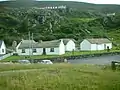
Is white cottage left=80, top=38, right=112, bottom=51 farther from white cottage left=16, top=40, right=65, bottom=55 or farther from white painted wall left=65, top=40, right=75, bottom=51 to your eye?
white cottage left=16, top=40, right=65, bottom=55

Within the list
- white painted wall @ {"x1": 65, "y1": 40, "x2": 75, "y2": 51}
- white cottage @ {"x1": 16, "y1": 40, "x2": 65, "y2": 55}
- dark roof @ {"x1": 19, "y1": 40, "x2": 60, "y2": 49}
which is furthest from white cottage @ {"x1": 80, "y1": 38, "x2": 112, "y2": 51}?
dark roof @ {"x1": 19, "y1": 40, "x2": 60, "y2": 49}

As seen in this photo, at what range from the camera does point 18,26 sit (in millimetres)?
167625

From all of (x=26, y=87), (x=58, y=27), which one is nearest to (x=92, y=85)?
(x=26, y=87)

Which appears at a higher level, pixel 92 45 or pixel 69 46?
pixel 92 45

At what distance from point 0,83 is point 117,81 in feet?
22.1

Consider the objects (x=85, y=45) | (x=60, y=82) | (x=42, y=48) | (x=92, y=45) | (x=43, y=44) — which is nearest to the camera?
(x=60, y=82)

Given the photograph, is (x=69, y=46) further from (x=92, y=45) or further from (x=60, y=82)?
(x=60, y=82)

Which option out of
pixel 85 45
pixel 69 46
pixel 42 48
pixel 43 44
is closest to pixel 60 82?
pixel 42 48

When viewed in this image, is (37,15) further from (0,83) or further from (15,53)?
(0,83)

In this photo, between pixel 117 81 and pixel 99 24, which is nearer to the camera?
pixel 117 81

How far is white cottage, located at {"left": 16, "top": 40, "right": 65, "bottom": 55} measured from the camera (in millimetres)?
83125

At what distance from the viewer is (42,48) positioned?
3344 inches

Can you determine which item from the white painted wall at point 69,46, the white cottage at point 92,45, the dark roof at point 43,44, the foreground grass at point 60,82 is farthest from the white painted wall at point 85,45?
the foreground grass at point 60,82

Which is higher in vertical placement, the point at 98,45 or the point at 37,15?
the point at 37,15
